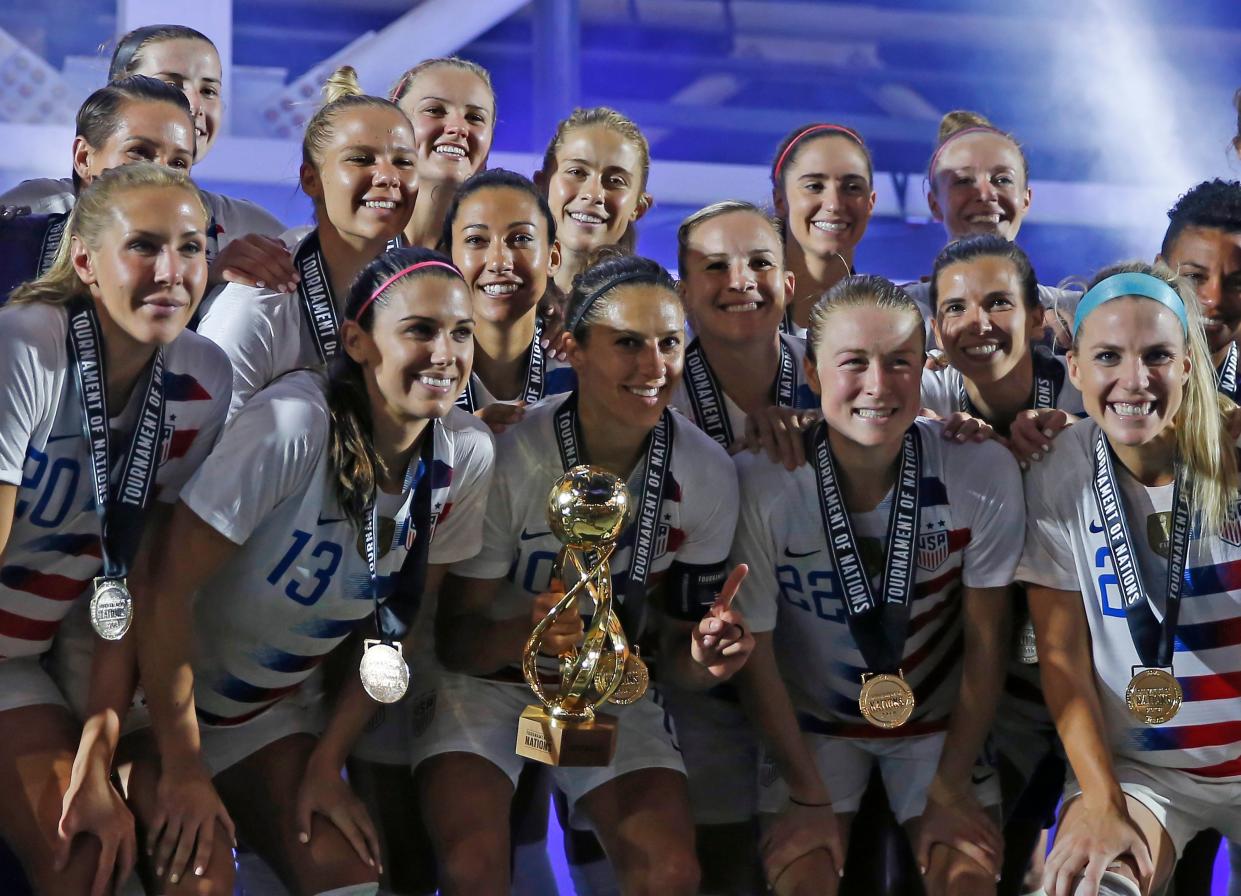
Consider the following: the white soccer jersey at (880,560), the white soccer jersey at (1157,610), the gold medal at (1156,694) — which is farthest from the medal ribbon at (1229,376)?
the gold medal at (1156,694)

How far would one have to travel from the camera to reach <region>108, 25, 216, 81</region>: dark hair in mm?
4148

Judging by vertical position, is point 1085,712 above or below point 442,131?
below

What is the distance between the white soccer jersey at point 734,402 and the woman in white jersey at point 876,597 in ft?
0.84

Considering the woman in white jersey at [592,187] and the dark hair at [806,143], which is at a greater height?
the dark hair at [806,143]

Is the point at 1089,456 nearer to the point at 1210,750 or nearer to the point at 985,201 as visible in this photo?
the point at 1210,750

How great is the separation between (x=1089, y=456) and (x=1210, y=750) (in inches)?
26.4

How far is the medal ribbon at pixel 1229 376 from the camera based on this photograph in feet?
12.6

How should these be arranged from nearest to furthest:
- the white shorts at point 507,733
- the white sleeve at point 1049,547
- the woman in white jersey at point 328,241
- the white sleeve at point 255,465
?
the white sleeve at point 255,465, the white shorts at point 507,733, the white sleeve at point 1049,547, the woman in white jersey at point 328,241

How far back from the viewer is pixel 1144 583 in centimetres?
328

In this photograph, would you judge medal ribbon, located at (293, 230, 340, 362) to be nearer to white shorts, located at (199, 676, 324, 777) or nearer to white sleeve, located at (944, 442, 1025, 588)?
white shorts, located at (199, 676, 324, 777)

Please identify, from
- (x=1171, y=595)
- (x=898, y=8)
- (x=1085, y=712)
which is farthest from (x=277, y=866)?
(x=898, y=8)

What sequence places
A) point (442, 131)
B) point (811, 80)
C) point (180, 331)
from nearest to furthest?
point (180, 331)
point (442, 131)
point (811, 80)

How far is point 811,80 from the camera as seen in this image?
648 cm

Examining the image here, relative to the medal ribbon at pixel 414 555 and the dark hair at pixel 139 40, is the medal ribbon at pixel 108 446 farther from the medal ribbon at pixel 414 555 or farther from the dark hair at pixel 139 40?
the dark hair at pixel 139 40
